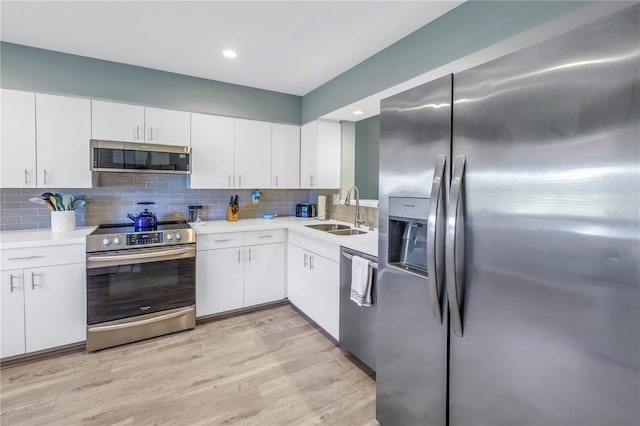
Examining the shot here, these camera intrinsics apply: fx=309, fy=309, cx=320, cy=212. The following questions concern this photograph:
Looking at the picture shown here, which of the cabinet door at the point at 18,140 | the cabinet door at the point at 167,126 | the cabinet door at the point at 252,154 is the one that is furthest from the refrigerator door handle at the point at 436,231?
the cabinet door at the point at 18,140

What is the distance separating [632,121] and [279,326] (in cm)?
290

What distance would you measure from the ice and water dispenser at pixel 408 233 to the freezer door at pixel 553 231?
27 centimetres

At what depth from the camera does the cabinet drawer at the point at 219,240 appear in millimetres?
3043

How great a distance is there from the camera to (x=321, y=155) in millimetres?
3645

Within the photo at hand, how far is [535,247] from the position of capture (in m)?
1.01

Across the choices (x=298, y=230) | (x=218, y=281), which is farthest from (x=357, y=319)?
(x=218, y=281)

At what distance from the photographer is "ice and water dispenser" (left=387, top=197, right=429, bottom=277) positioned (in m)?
1.47

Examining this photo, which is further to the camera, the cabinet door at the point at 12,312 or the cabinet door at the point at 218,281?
the cabinet door at the point at 218,281

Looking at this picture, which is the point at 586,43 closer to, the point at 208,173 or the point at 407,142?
the point at 407,142

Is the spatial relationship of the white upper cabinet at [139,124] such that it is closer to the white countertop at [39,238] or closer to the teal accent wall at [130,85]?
the teal accent wall at [130,85]

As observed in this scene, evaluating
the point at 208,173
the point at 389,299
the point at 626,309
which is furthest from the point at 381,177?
the point at 208,173

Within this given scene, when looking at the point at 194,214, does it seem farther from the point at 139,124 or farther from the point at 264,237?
the point at 139,124

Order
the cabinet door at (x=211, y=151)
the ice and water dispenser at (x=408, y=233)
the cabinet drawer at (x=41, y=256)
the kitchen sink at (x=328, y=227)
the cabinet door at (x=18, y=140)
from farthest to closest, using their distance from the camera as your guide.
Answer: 1. the kitchen sink at (x=328, y=227)
2. the cabinet door at (x=211, y=151)
3. the cabinet door at (x=18, y=140)
4. the cabinet drawer at (x=41, y=256)
5. the ice and water dispenser at (x=408, y=233)

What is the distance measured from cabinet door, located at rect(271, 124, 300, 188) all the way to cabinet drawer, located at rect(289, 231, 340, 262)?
71 centimetres
